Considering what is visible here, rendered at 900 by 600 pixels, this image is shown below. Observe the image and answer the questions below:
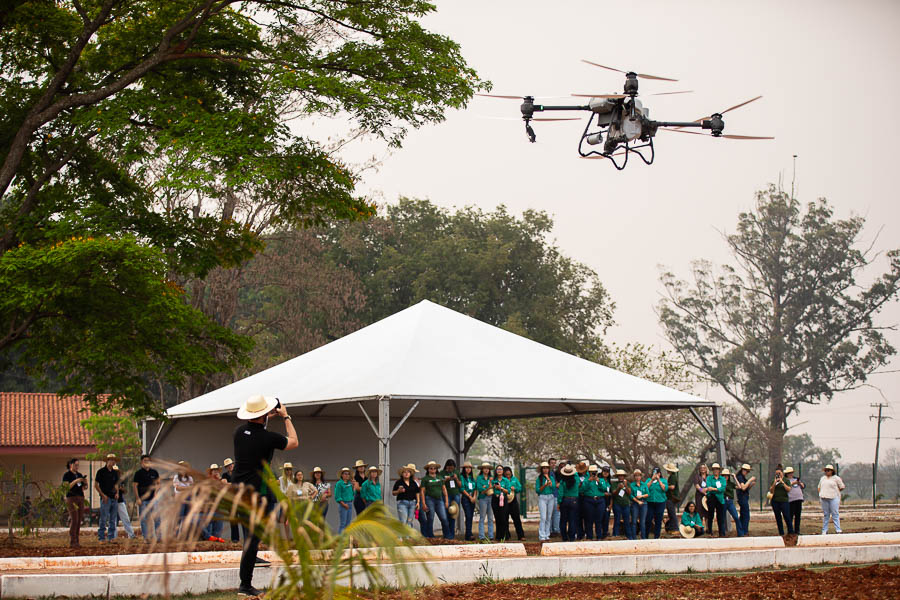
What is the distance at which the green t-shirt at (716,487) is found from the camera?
19.3 meters

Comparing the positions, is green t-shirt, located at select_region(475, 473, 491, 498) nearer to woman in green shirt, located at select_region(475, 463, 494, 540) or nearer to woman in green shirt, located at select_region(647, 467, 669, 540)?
woman in green shirt, located at select_region(475, 463, 494, 540)

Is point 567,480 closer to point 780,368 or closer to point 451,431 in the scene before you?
point 451,431

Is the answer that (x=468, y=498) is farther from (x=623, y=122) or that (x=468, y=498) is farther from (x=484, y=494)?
(x=623, y=122)

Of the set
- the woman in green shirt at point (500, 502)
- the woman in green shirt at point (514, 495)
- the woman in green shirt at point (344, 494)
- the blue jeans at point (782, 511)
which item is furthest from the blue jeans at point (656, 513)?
the woman in green shirt at point (344, 494)

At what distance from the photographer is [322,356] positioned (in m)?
21.6

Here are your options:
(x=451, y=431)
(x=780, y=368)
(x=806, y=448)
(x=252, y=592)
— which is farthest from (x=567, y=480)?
(x=806, y=448)

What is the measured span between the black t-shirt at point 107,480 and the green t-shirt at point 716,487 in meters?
10.8

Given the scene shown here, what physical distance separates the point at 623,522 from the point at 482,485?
2.74 m

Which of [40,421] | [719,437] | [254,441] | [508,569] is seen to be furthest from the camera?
Answer: [40,421]

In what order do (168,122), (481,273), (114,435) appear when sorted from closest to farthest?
(168,122)
(114,435)
(481,273)

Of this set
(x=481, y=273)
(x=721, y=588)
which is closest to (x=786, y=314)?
(x=481, y=273)

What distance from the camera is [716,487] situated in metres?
19.4

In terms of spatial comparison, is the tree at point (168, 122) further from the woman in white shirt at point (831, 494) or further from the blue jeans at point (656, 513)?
the woman in white shirt at point (831, 494)

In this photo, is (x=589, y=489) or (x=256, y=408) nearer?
(x=256, y=408)
